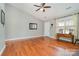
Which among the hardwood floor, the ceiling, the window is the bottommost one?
the hardwood floor

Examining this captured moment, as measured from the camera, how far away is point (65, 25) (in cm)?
555

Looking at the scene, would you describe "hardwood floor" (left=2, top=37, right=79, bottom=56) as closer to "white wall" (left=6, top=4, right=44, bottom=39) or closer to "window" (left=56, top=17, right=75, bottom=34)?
"white wall" (left=6, top=4, right=44, bottom=39)

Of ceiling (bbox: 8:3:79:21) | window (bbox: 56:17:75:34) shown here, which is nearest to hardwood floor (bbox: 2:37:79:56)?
window (bbox: 56:17:75:34)

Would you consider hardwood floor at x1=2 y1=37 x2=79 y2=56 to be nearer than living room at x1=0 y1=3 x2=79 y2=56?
Yes

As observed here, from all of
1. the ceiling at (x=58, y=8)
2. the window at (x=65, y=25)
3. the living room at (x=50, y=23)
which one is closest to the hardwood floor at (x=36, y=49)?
the living room at (x=50, y=23)

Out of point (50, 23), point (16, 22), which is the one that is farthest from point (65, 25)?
point (16, 22)

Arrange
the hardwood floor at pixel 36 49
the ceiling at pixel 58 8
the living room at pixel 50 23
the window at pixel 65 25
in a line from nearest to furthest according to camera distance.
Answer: the hardwood floor at pixel 36 49 → the ceiling at pixel 58 8 → the living room at pixel 50 23 → the window at pixel 65 25

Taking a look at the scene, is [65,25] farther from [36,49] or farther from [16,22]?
[16,22]

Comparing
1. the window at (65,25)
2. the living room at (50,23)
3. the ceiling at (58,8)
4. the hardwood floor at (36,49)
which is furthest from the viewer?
the window at (65,25)

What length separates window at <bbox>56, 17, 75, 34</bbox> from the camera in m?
5.34

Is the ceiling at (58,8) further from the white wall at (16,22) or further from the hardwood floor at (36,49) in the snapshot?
the hardwood floor at (36,49)

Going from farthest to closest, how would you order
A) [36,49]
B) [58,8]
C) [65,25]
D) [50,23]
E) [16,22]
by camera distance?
[50,23] → [65,25] → [16,22] → [58,8] → [36,49]

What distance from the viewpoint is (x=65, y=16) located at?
5262 millimetres

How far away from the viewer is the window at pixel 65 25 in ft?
17.5
